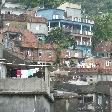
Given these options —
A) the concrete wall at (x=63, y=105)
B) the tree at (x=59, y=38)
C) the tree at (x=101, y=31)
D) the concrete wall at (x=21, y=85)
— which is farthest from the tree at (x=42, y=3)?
the concrete wall at (x=21, y=85)

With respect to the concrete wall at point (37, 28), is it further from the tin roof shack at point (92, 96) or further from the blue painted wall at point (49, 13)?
the tin roof shack at point (92, 96)

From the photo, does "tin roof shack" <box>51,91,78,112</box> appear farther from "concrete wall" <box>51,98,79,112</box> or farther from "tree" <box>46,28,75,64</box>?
"tree" <box>46,28,75,64</box>

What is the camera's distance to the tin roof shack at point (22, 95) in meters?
22.7

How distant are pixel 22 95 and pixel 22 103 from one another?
434mm

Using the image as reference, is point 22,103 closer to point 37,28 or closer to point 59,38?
point 59,38

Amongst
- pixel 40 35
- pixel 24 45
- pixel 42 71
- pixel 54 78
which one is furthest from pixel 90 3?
pixel 42 71

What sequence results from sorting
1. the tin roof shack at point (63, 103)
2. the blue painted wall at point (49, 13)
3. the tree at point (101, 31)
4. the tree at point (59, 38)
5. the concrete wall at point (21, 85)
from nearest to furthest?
the concrete wall at point (21, 85), the tin roof shack at point (63, 103), the tree at point (59, 38), the blue painted wall at point (49, 13), the tree at point (101, 31)

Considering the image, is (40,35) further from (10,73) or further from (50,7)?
(10,73)

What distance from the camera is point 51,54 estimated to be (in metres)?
56.0

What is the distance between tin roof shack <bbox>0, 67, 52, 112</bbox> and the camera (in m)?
22.7

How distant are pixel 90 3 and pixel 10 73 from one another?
7730 cm

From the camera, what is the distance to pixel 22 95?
23.0 meters

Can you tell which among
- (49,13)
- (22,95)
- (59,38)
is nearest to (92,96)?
(22,95)

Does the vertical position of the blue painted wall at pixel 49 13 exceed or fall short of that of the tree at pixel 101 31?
it exceeds it
